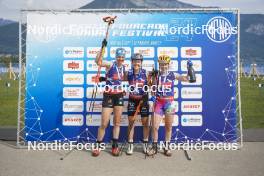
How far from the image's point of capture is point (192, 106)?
28.9 ft

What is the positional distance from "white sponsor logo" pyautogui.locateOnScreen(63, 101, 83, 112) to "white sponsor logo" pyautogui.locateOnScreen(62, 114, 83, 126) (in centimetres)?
12

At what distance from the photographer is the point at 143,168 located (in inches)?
275

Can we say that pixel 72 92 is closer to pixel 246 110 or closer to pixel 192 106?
pixel 192 106

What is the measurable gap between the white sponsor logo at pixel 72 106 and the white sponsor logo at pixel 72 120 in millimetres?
124

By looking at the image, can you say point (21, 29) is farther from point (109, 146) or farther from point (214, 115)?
point (214, 115)

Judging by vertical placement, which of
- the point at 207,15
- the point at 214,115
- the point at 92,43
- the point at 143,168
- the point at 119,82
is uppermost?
the point at 207,15

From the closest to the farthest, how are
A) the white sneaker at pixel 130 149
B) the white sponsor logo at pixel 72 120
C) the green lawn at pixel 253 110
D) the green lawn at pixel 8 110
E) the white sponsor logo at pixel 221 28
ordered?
the white sneaker at pixel 130 149 < the white sponsor logo at pixel 221 28 < the white sponsor logo at pixel 72 120 < the green lawn at pixel 253 110 < the green lawn at pixel 8 110

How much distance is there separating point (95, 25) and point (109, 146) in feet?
9.78

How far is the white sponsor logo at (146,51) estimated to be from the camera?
8789mm

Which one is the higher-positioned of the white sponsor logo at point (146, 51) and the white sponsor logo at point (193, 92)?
the white sponsor logo at point (146, 51)

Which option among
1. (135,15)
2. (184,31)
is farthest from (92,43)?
A: (184,31)

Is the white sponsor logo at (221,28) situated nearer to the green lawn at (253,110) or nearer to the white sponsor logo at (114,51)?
the white sponsor logo at (114,51)

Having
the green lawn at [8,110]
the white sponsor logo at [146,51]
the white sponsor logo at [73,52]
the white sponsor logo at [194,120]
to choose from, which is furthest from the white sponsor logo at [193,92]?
the green lawn at [8,110]

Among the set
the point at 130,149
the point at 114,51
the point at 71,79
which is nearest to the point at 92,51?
the point at 114,51
